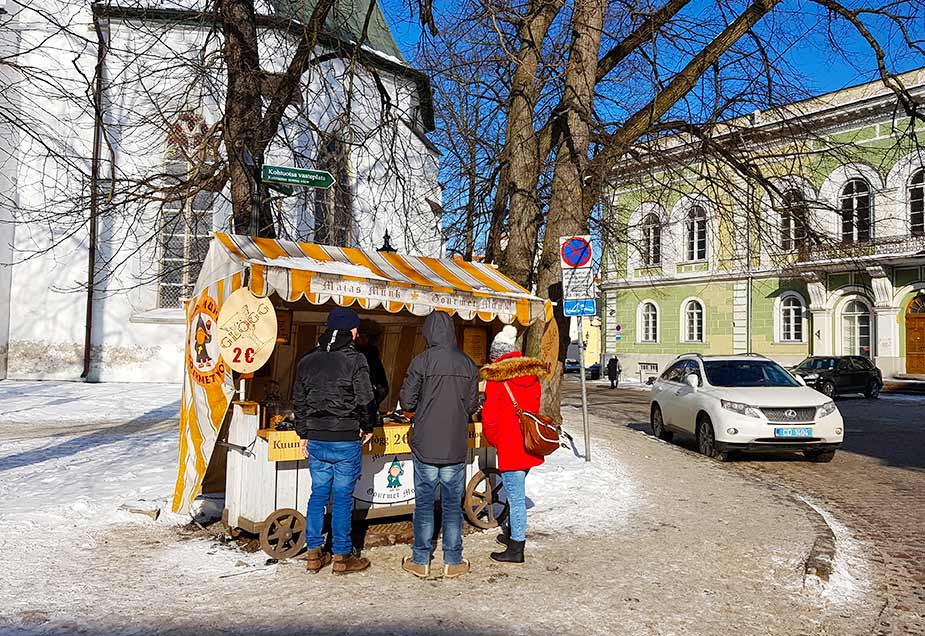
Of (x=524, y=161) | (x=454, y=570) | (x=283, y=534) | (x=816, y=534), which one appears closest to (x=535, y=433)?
(x=454, y=570)

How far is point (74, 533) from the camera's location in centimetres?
632

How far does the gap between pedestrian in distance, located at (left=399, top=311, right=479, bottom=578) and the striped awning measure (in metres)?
1.10

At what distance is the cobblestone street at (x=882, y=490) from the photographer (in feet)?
17.7

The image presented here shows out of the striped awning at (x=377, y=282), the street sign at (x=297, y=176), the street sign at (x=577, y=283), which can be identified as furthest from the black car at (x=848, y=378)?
the street sign at (x=297, y=176)

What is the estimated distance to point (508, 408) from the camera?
586cm

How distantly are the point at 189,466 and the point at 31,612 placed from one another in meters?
2.25

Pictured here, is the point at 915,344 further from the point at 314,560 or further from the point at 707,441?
the point at 314,560

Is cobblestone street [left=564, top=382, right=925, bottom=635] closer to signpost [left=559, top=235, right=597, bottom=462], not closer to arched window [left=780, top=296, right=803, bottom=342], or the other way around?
signpost [left=559, top=235, right=597, bottom=462]

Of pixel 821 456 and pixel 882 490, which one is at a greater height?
pixel 821 456

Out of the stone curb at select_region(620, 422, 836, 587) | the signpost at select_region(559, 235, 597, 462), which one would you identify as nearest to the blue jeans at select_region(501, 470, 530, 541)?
the stone curb at select_region(620, 422, 836, 587)

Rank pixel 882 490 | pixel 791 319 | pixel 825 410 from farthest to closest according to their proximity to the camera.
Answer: pixel 791 319, pixel 825 410, pixel 882 490

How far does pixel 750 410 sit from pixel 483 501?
5875mm

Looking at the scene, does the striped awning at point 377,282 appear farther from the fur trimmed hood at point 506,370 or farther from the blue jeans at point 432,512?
the blue jeans at point 432,512

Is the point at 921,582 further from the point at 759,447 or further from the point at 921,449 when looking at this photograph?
the point at 921,449
